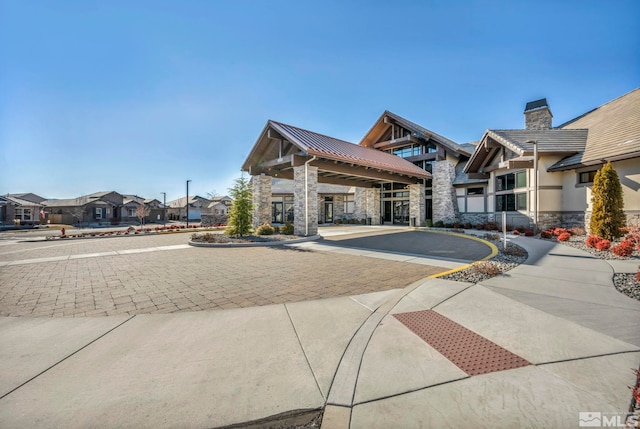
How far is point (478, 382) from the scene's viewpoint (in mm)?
2322

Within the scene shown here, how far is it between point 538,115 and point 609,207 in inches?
479

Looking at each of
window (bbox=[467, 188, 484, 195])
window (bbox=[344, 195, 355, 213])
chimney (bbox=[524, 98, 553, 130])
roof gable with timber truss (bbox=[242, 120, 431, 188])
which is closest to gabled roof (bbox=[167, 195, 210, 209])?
window (bbox=[344, 195, 355, 213])

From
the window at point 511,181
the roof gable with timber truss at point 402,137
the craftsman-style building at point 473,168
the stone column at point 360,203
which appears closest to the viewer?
the craftsman-style building at point 473,168

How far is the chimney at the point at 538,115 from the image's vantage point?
17.9 metres

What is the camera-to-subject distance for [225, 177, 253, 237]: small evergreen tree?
13.6 m

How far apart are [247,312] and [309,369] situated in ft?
5.69

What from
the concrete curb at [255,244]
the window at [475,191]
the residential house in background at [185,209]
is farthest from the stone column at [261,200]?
the residential house in background at [185,209]

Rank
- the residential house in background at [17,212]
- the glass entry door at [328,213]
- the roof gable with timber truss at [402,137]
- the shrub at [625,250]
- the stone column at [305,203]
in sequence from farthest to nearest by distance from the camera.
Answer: the residential house in background at [17,212]
the glass entry door at [328,213]
the roof gable with timber truss at [402,137]
the stone column at [305,203]
the shrub at [625,250]

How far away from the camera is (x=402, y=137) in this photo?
82.4ft

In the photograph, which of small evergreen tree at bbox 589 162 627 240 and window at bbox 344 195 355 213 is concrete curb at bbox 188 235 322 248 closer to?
small evergreen tree at bbox 589 162 627 240

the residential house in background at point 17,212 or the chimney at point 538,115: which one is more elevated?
the chimney at point 538,115

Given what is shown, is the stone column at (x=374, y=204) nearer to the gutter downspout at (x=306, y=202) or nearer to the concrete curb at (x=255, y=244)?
the gutter downspout at (x=306, y=202)

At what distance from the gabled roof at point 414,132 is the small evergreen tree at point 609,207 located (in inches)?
482

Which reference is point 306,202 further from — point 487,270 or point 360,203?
point 360,203
